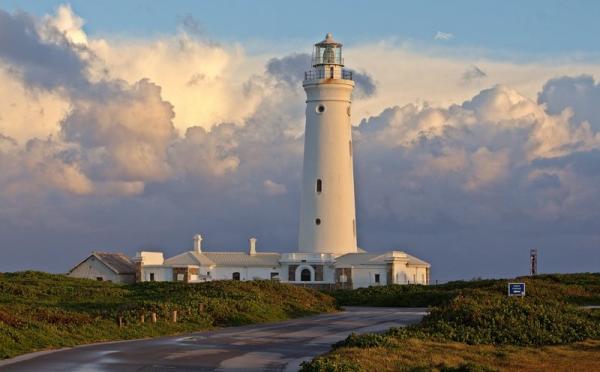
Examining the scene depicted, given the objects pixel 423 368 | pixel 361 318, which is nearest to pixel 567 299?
pixel 361 318

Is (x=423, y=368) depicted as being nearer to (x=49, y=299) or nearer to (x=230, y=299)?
(x=230, y=299)

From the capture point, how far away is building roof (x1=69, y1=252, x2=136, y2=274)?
7288 centimetres

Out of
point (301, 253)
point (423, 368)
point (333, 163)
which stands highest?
point (333, 163)

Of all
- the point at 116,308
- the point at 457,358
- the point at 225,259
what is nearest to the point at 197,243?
the point at 225,259

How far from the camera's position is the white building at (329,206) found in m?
70.7

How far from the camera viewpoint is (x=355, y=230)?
2879 inches

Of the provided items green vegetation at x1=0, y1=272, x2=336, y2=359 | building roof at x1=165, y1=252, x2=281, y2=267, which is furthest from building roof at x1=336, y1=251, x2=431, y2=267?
green vegetation at x1=0, y1=272, x2=336, y2=359

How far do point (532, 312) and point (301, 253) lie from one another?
1529 inches

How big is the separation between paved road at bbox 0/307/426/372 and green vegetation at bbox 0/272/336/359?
1.16m

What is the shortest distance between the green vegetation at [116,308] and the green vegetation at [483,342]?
812 centimetres

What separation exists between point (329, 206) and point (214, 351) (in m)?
41.8

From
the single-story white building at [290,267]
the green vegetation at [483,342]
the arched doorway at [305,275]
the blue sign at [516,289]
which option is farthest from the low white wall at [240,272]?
the green vegetation at [483,342]

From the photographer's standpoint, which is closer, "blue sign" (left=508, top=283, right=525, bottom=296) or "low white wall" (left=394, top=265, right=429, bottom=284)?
"blue sign" (left=508, top=283, right=525, bottom=296)

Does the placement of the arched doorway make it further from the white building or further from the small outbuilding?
the small outbuilding
